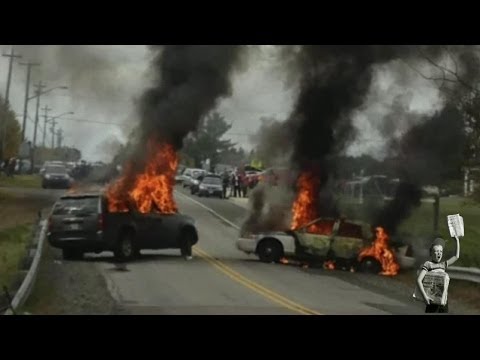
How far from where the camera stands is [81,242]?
968cm

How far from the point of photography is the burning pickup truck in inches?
406

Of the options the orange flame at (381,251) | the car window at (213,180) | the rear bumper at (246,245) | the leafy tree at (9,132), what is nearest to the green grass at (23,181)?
the leafy tree at (9,132)

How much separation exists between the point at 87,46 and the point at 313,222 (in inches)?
135

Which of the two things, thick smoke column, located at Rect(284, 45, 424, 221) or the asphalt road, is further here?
thick smoke column, located at Rect(284, 45, 424, 221)

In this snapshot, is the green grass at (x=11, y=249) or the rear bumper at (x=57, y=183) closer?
the green grass at (x=11, y=249)

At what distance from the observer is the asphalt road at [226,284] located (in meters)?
9.34

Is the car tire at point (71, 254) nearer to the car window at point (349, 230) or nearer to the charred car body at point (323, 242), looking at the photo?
the charred car body at point (323, 242)

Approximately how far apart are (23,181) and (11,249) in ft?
2.64

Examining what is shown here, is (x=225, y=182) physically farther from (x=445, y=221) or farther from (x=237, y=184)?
(x=445, y=221)

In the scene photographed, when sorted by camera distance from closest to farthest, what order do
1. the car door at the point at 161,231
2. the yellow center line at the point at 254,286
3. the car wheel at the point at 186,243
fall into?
the yellow center line at the point at 254,286, the car door at the point at 161,231, the car wheel at the point at 186,243

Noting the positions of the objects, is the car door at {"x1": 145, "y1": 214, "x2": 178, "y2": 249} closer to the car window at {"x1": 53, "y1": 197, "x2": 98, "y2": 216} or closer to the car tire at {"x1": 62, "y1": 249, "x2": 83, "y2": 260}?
the car window at {"x1": 53, "y1": 197, "x2": 98, "y2": 216}

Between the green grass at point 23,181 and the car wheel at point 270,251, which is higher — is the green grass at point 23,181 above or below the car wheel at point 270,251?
above

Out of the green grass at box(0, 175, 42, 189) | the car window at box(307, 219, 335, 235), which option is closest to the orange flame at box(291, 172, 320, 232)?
the car window at box(307, 219, 335, 235)
